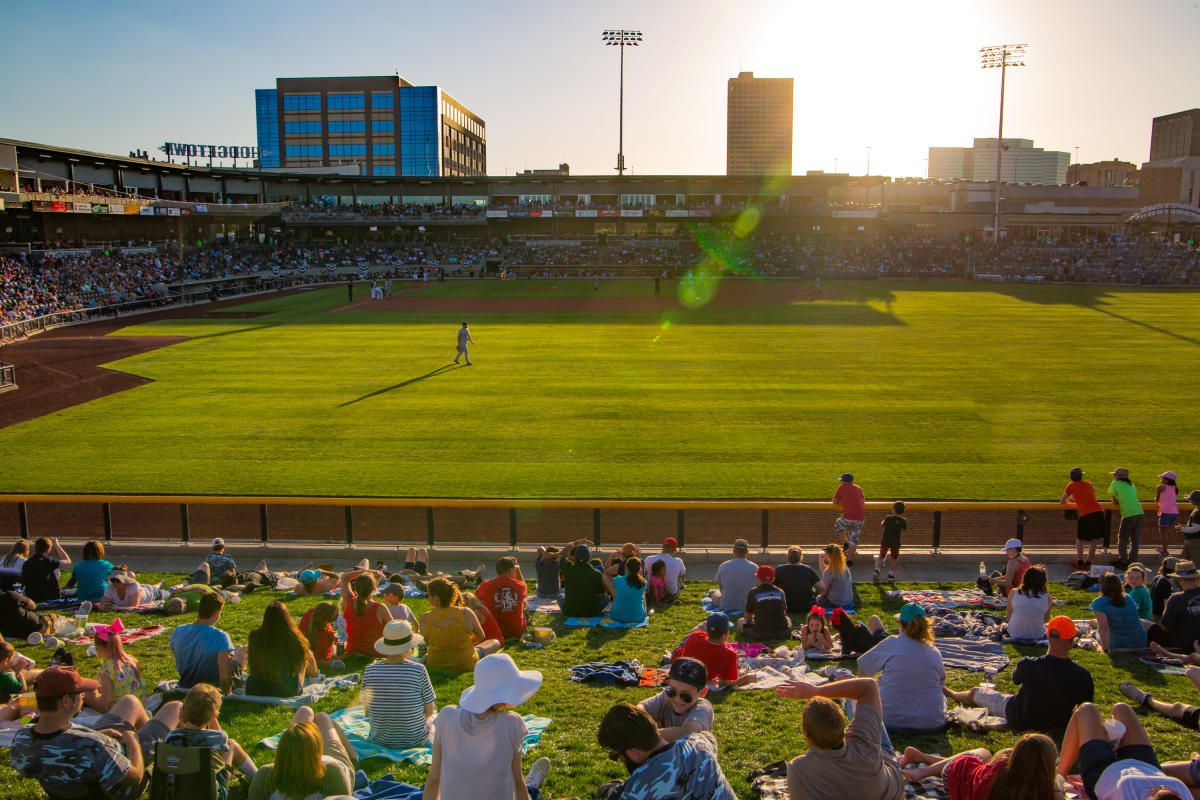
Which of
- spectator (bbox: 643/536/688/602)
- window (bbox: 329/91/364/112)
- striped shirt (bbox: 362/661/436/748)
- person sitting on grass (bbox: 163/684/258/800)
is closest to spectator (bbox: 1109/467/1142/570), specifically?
spectator (bbox: 643/536/688/602)

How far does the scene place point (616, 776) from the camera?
23.0ft

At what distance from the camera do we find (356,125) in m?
132

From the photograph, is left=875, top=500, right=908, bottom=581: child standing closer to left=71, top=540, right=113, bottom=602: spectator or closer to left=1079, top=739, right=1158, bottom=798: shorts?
left=1079, top=739, right=1158, bottom=798: shorts

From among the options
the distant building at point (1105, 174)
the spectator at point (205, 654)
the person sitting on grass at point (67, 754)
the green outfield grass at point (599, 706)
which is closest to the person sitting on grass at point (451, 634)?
the green outfield grass at point (599, 706)

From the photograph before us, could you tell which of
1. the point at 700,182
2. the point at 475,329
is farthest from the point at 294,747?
the point at 700,182

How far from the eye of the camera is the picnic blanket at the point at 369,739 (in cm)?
727

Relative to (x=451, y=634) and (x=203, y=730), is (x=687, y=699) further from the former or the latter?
(x=451, y=634)

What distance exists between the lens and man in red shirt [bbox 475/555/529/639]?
10.4 meters

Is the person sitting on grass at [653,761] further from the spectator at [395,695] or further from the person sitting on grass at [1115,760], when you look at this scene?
the spectator at [395,695]

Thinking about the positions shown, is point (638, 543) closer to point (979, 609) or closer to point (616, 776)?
point (979, 609)

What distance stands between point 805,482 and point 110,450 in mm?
16382

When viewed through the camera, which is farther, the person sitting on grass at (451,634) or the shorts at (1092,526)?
the shorts at (1092,526)

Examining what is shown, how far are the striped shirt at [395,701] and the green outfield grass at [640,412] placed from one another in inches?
452

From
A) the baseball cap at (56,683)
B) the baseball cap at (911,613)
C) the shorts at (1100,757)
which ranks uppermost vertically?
the baseball cap at (56,683)
